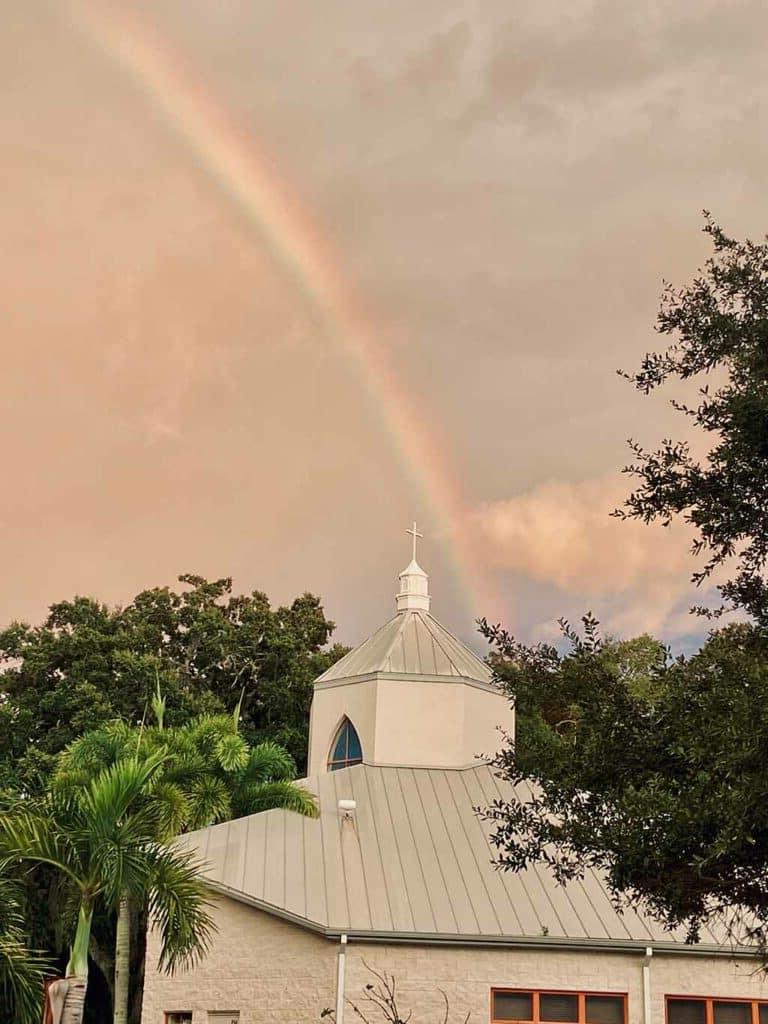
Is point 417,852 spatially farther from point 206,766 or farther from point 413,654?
point 413,654

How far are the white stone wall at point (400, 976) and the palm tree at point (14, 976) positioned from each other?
729cm

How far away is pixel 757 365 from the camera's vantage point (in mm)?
11562

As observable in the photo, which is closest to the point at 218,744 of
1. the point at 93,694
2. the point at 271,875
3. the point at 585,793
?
the point at 271,875

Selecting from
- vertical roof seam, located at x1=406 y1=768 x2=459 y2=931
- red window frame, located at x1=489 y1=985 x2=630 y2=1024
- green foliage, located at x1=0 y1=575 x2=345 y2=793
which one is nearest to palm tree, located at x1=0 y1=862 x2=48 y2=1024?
vertical roof seam, located at x1=406 y1=768 x2=459 y2=931

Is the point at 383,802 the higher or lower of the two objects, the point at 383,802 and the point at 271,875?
the higher

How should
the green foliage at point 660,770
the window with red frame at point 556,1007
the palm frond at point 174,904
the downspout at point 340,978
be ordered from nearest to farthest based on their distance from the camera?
the green foliage at point 660,770 → the palm frond at point 174,904 → the downspout at point 340,978 → the window with red frame at point 556,1007

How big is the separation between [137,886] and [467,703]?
17059mm

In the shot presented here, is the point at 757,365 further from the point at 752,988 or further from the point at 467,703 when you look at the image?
the point at 467,703

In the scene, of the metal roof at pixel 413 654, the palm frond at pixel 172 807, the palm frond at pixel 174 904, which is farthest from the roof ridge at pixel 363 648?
the palm frond at pixel 174 904

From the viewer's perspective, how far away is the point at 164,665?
46.6 meters

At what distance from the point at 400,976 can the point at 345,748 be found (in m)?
9.93

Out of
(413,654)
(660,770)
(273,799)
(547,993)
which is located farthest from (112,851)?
(413,654)

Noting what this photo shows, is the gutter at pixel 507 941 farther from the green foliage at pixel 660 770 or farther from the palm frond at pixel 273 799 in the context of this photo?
the green foliage at pixel 660 770

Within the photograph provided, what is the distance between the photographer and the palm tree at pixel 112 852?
15547mm
